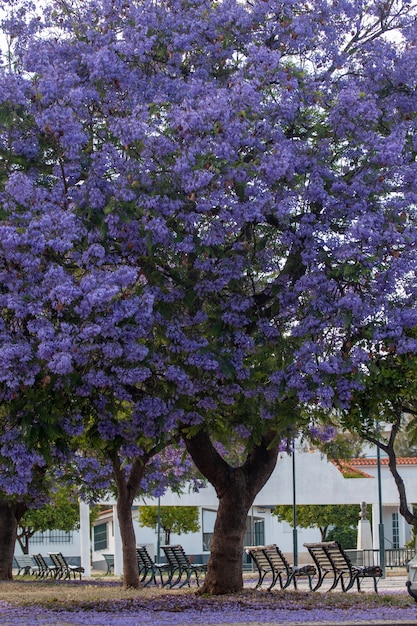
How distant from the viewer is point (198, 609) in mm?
14469

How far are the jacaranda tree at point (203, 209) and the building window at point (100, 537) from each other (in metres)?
50.9

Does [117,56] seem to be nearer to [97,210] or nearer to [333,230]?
[97,210]

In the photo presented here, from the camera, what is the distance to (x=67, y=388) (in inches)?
462

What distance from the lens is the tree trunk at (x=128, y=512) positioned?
20.8 m

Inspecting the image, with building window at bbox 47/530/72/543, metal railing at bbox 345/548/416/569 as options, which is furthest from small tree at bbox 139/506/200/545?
metal railing at bbox 345/548/416/569

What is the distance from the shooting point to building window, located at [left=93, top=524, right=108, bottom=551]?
63.8 meters

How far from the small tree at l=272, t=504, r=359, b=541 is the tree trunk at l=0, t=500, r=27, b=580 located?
25069mm

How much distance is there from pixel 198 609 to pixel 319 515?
38276 mm

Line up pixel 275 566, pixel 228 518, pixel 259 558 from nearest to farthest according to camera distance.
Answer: pixel 228 518
pixel 275 566
pixel 259 558

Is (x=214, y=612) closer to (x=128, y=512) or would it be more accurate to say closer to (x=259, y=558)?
(x=128, y=512)

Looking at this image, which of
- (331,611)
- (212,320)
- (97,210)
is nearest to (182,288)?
(212,320)

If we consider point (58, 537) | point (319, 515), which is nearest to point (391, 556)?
point (319, 515)

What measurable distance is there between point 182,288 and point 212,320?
0.68m

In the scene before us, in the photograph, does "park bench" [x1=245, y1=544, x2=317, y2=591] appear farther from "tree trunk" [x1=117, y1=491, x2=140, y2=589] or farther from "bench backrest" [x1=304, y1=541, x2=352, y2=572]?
"tree trunk" [x1=117, y1=491, x2=140, y2=589]
